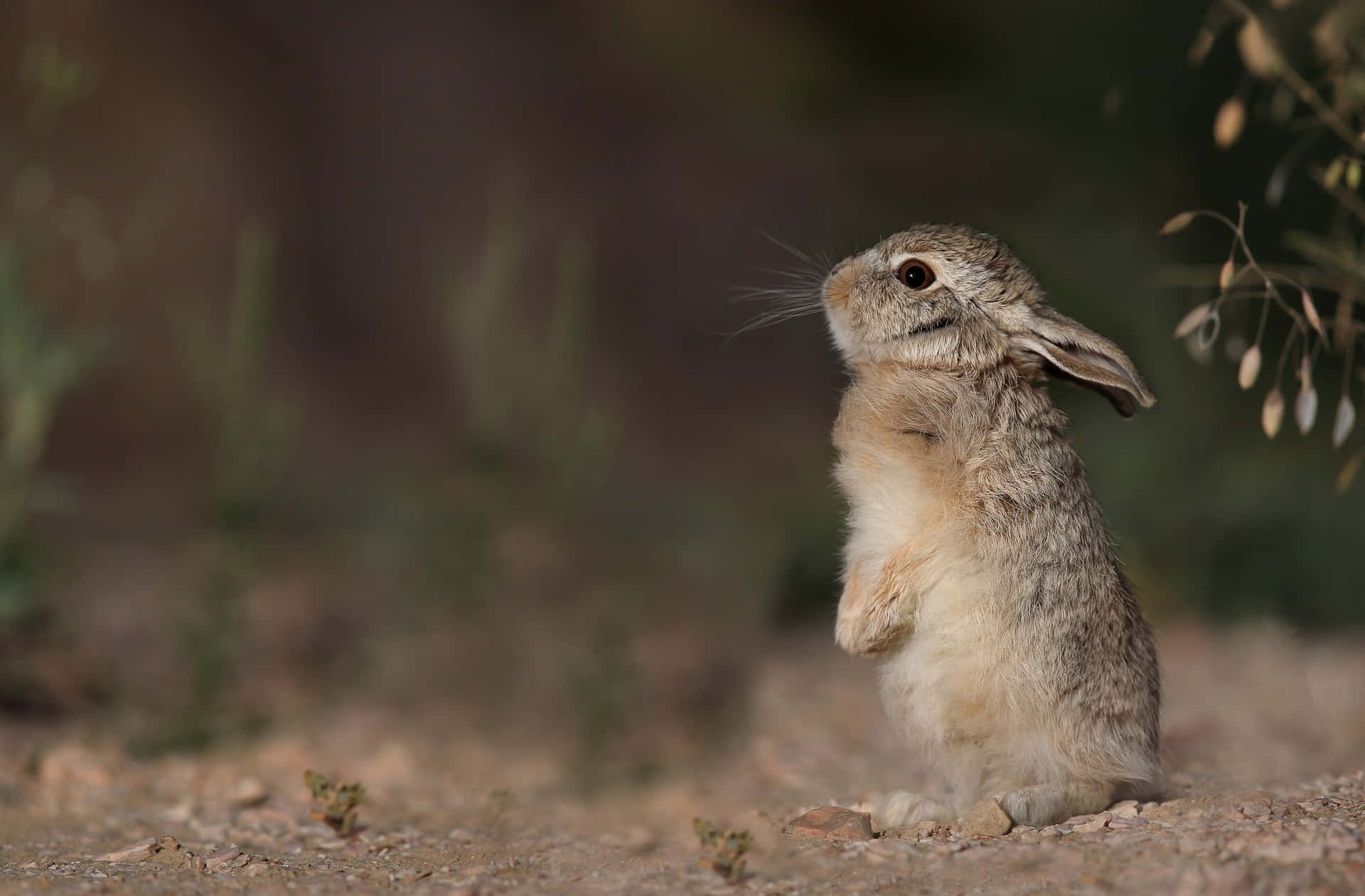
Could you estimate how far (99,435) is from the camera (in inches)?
399

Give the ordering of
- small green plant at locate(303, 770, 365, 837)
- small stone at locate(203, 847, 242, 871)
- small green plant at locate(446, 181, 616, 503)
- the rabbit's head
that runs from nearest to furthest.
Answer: small stone at locate(203, 847, 242, 871)
the rabbit's head
small green plant at locate(303, 770, 365, 837)
small green plant at locate(446, 181, 616, 503)

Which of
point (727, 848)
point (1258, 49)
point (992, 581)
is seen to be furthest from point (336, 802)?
point (1258, 49)

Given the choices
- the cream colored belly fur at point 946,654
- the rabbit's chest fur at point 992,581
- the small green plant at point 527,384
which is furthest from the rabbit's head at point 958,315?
the small green plant at point 527,384

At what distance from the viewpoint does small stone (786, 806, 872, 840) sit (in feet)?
13.5

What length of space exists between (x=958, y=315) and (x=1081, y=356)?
394 millimetres

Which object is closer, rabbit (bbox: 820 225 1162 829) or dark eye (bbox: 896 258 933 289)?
rabbit (bbox: 820 225 1162 829)

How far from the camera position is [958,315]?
4398 mm

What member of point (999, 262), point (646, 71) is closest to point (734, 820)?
point (999, 262)

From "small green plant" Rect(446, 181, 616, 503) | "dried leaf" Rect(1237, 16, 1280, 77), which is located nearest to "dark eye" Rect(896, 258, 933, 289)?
"dried leaf" Rect(1237, 16, 1280, 77)

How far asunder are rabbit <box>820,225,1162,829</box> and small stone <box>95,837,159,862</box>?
2.14 metres

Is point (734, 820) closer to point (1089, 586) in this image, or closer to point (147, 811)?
point (1089, 586)

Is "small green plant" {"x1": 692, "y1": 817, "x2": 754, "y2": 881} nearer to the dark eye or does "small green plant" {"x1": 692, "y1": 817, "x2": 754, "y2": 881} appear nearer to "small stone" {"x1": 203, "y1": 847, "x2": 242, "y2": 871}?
"small stone" {"x1": 203, "y1": 847, "x2": 242, "y2": 871}

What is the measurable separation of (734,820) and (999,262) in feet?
6.46

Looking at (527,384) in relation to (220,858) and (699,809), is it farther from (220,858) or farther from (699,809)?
(220,858)
